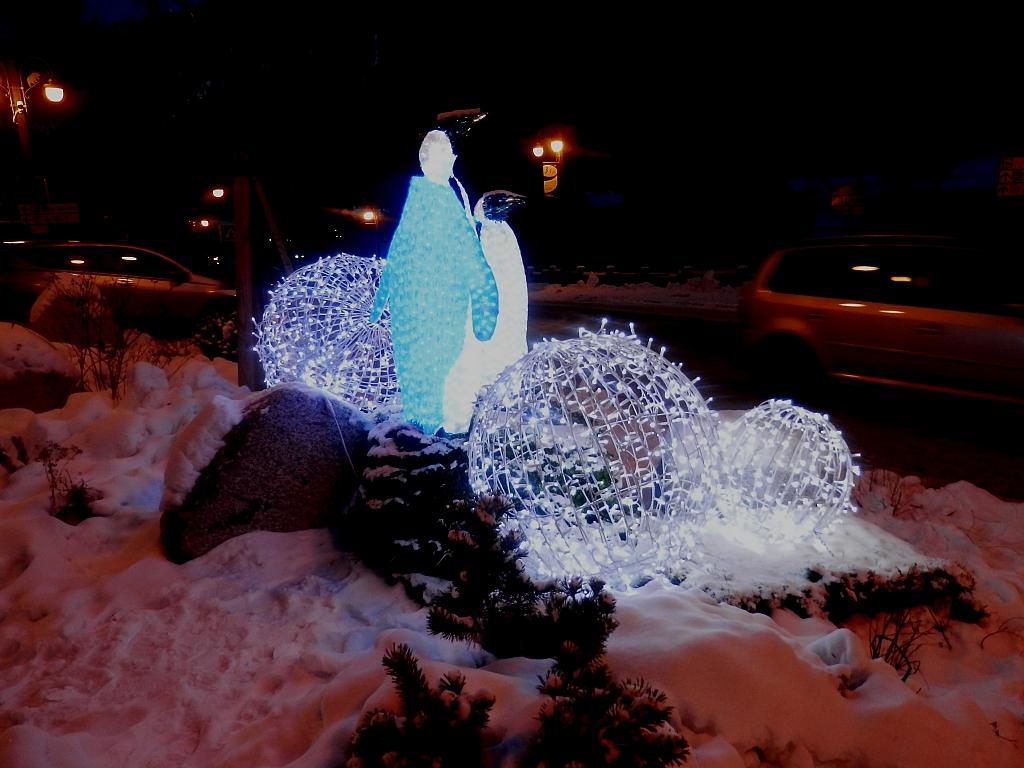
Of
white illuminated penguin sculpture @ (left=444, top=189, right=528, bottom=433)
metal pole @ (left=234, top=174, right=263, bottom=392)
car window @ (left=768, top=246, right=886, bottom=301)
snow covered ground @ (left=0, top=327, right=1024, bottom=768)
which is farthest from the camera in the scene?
car window @ (left=768, top=246, right=886, bottom=301)

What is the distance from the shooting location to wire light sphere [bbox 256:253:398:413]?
4996 millimetres

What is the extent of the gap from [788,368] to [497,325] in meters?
5.35

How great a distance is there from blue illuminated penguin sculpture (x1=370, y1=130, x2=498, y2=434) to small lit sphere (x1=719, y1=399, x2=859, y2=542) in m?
1.57

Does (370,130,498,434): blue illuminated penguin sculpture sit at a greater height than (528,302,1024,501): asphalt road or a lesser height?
greater

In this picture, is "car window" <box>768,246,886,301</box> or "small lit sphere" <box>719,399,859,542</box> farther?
"car window" <box>768,246,886,301</box>

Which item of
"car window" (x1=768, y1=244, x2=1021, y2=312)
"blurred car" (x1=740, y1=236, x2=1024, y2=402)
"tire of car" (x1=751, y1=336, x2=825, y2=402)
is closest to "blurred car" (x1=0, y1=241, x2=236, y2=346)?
"tire of car" (x1=751, y1=336, x2=825, y2=402)

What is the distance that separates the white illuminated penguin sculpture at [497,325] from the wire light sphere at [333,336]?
2.71ft

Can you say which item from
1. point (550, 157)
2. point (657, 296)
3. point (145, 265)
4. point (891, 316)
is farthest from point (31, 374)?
point (657, 296)

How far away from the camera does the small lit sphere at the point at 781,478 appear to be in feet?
12.9

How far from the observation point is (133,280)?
415 inches

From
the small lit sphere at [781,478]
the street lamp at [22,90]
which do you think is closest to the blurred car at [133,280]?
the street lamp at [22,90]

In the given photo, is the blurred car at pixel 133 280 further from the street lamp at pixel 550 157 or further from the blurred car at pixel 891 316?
the street lamp at pixel 550 157

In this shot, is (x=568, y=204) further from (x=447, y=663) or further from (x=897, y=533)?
(x=447, y=663)

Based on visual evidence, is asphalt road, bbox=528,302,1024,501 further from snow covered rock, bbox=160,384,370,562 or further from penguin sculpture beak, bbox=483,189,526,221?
snow covered rock, bbox=160,384,370,562
